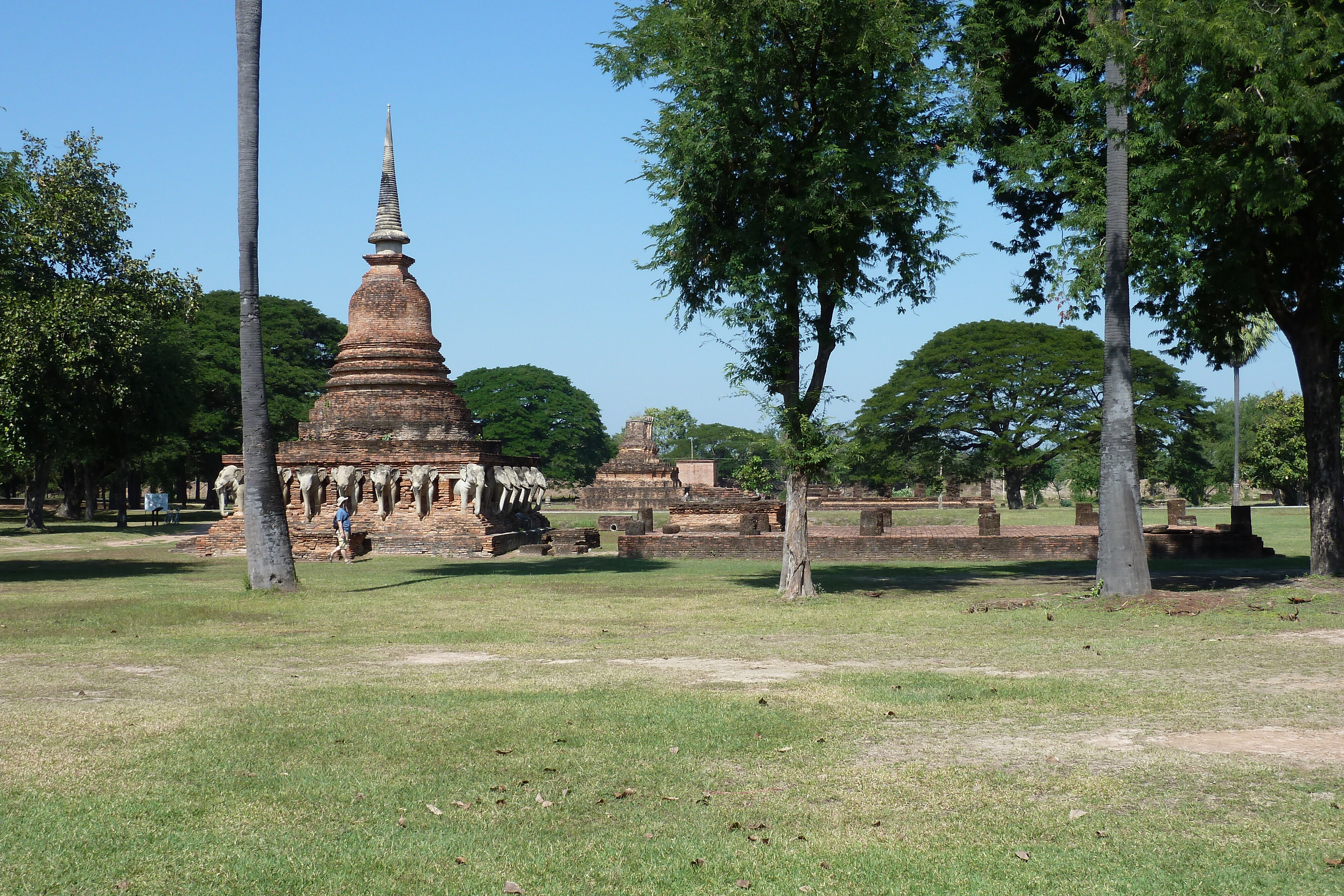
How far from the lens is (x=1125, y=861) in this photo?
427cm

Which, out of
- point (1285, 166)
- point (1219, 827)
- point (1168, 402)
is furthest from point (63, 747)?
point (1168, 402)

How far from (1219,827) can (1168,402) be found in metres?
46.3

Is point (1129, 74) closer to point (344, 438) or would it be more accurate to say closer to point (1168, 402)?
point (344, 438)

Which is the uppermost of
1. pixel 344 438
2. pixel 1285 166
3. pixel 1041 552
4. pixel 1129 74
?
pixel 1129 74

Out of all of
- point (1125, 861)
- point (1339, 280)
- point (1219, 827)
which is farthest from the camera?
point (1339, 280)

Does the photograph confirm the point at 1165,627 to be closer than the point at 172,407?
Yes

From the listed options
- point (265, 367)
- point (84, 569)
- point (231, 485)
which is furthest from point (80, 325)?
point (265, 367)

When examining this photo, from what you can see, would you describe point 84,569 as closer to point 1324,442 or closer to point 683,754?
point 683,754

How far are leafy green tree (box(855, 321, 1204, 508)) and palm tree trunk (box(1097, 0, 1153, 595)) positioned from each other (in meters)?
34.6

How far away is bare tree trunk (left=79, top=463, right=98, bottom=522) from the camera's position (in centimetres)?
4247

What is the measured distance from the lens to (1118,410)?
42.3ft

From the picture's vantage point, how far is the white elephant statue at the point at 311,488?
25.5 metres

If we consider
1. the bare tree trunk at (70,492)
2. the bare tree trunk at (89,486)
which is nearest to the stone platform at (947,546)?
Answer: the bare tree trunk at (89,486)

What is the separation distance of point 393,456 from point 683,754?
21164mm
